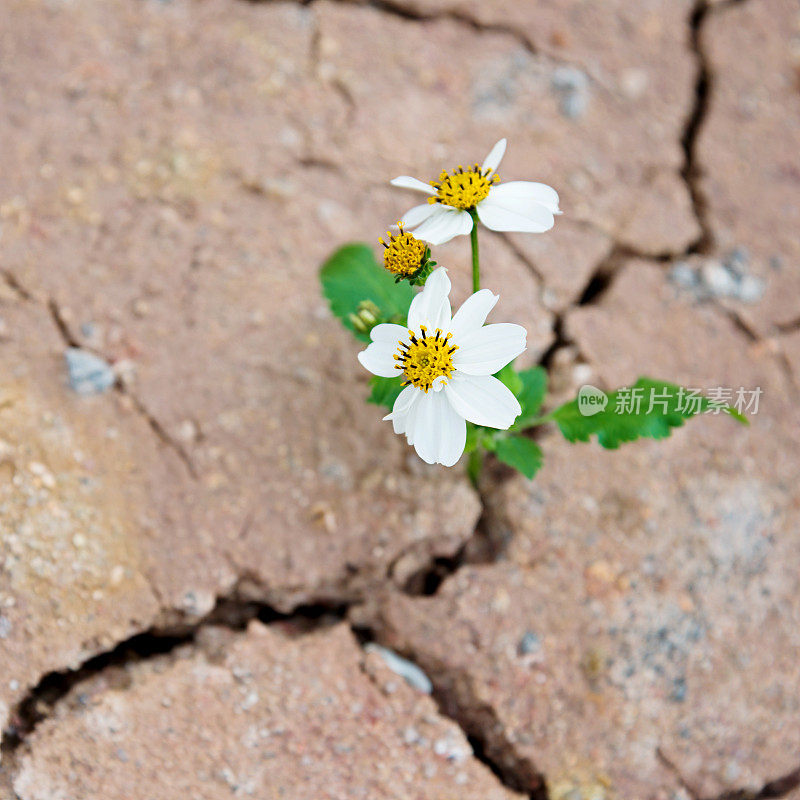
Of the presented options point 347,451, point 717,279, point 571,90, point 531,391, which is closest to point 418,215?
point 531,391

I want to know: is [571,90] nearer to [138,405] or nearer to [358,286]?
[358,286]

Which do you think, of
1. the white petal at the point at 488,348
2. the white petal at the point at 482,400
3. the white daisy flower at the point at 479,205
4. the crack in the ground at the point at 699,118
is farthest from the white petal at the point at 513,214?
the crack in the ground at the point at 699,118

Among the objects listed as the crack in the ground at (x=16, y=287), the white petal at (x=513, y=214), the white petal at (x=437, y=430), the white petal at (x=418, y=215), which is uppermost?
the white petal at (x=513, y=214)

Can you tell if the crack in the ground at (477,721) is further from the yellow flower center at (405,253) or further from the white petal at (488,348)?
the yellow flower center at (405,253)

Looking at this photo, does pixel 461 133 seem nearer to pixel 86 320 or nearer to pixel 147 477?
pixel 86 320

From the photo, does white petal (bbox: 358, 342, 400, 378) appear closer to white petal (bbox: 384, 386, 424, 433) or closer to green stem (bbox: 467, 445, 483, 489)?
white petal (bbox: 384, 386, 424, 433)

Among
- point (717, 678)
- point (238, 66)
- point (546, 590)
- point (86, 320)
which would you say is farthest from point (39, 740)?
point (238, 66)

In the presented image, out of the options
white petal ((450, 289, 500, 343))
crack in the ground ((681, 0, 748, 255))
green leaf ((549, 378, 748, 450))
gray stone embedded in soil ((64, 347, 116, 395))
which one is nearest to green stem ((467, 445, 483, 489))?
green leaf ((549, 378, 748, 450))
